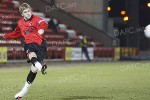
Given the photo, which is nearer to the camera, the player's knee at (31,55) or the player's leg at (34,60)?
the player's leg at (34,60)

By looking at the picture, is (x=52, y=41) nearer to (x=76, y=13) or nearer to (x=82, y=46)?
(x=82, y=46)

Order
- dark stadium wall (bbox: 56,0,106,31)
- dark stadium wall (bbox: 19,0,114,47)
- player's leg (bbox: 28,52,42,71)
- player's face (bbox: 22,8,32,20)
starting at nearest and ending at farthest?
1. player's leg (bbox: 28,52,42,71)
2. player's face (bbox: 22,8,32,20)
3. dark stadium wall (bbox: 19,0,114,47)
4. dark stadium wall (bbox: 56,0,106,31)

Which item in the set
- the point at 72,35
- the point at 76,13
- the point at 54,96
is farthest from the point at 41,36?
the point at 76,13

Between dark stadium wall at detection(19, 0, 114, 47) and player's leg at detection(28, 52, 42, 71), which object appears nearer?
player's leg at detection(28, 52, 42, 71)

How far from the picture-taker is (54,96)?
38.6 feet

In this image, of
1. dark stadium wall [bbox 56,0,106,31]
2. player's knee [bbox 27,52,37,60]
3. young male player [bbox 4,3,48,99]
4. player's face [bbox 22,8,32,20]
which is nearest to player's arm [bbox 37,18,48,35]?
young male player [bbox 4,3,48,99]

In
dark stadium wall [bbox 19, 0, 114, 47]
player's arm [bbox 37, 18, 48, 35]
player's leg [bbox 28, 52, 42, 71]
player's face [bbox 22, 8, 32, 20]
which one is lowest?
dark stadium wall [bbox 19, 0, 114, 47]

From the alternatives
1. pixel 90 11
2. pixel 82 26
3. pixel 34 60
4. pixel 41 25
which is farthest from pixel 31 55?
pixel 90 11

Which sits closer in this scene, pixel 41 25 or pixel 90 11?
pixel 41 25

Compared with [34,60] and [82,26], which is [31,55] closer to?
[34,60]

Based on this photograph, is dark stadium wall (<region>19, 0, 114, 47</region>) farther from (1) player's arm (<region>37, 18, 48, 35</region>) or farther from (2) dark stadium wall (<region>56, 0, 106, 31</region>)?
(1) player's arm (<region>37, 18, 48, 35</region>)

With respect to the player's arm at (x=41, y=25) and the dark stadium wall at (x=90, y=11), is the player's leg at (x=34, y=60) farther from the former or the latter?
the dark stadium wall at (x=90, y=11)

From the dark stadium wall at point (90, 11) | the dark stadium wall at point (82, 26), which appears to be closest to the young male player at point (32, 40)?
the dark stadium wall at point (82, 26)

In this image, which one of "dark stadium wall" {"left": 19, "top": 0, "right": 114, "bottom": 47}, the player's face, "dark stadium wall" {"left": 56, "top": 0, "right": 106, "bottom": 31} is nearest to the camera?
the player's face
